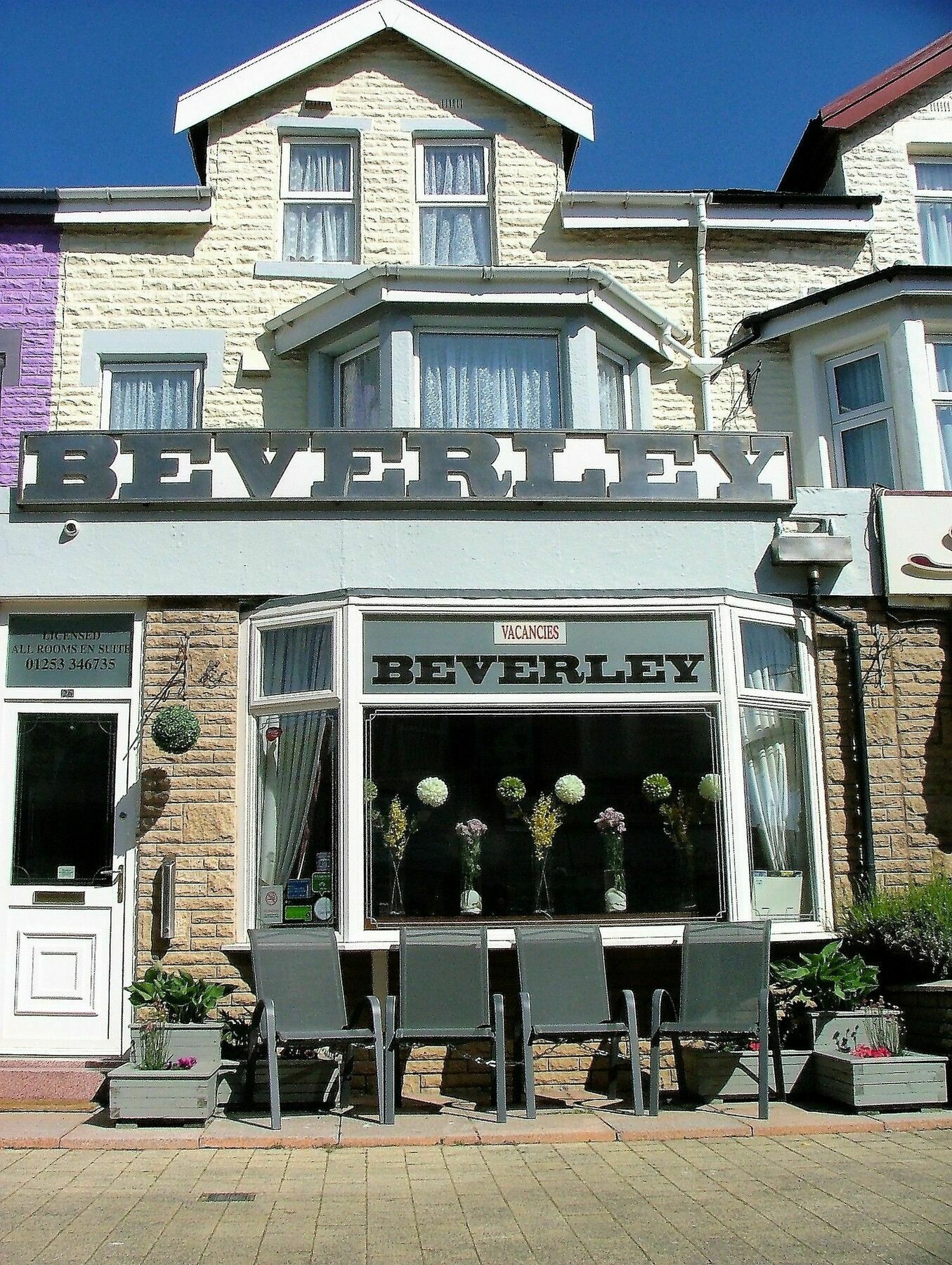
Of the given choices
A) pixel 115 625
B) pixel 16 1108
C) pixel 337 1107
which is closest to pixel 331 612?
pixel 115 625

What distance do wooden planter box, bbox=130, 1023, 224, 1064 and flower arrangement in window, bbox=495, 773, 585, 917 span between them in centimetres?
240

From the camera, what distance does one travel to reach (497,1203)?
5.77m

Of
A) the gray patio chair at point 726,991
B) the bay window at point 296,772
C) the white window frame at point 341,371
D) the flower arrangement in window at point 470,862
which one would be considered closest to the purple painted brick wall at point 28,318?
the white window frame at point 341,371

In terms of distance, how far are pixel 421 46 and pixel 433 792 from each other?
25.5 ft

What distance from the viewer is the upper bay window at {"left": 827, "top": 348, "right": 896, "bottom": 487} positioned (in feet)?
36.6

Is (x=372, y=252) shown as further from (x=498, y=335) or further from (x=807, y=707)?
(x=807, y=707)

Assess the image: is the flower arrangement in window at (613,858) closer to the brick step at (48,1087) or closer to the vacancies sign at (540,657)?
the vacancies sign at (540,657)

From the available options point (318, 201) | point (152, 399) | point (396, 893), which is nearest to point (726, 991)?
point (396, 893)

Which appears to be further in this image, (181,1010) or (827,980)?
(827,980)

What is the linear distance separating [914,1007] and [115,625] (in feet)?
20.2

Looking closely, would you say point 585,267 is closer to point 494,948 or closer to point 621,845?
point 621,845

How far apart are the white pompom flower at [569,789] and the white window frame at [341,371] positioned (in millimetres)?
3999

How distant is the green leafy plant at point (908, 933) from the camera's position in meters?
8.34

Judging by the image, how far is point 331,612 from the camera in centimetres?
880
